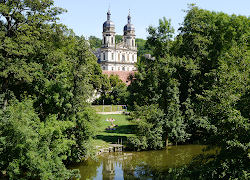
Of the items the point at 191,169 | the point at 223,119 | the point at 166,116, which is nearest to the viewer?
the point at 223,119

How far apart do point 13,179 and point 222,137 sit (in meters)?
11.2

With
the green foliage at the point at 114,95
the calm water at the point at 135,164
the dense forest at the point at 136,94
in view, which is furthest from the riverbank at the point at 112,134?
the green foliage at the point at 114,95

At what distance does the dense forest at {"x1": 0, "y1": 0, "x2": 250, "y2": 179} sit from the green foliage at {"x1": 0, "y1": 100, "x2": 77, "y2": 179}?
5 cm

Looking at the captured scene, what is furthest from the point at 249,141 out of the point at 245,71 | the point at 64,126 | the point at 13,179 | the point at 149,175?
the point at 13,179

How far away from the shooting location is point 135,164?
2269 centimetres

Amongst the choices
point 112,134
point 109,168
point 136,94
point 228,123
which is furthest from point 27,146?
point 112,134

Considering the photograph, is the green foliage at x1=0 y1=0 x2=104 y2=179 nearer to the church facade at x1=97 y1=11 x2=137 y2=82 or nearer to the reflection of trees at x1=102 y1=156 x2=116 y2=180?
the reflection of trees at x1=102 y1=156 x2=116 y2=180

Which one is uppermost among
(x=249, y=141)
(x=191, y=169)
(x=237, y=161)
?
(x=249, y=141)

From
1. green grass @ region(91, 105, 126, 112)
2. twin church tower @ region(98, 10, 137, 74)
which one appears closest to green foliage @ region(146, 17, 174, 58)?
green grass @ region(91, 105, 126, 112)

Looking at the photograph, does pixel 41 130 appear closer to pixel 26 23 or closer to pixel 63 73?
pixel 63 73

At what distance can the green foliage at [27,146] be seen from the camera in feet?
49.3

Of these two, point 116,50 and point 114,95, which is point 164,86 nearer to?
point 114,95

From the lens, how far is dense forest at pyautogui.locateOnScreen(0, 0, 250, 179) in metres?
12.8

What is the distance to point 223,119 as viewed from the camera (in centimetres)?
1221
